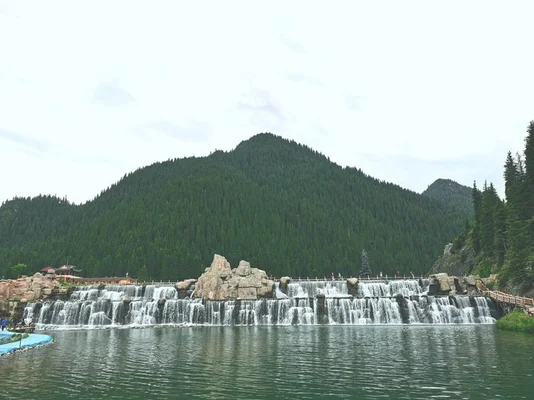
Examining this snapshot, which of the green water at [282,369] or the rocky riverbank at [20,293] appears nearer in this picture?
the green water at [282,369]

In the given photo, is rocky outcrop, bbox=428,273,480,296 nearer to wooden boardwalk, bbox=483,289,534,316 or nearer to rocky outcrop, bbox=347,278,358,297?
wooden boardwalk, bbox=483,289,534,316

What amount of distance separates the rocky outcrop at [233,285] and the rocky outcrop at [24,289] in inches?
1399

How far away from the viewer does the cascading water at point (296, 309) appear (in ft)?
243

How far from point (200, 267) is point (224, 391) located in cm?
14499

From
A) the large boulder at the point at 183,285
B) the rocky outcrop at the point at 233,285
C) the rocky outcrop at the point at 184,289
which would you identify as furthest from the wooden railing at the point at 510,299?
the large boulder at the point at 183,285

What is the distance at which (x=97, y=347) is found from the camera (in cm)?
4731

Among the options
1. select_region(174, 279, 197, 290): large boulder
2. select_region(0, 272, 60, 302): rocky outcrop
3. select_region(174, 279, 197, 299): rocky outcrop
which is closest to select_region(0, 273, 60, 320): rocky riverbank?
select_region(0, 272, 60, 302): rocky outcrop

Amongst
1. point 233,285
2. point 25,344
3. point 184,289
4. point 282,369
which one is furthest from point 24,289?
point 282,369

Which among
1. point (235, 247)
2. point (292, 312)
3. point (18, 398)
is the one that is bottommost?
point (18, 398)

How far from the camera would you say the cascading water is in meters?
74.1

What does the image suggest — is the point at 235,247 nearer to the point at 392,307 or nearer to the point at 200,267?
the point at 200,267

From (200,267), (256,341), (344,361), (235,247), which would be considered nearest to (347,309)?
(256,341)

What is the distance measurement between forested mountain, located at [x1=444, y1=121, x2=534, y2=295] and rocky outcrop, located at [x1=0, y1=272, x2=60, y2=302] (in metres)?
Result: 95.4

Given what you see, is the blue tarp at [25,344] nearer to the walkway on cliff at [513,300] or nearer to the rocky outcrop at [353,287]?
the rocky outcrop at [353,287]
